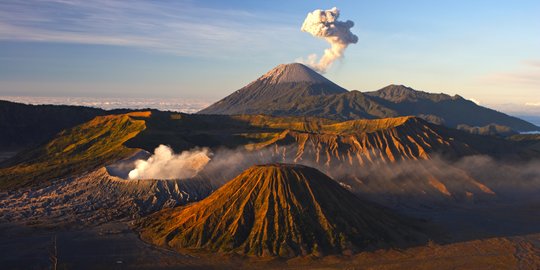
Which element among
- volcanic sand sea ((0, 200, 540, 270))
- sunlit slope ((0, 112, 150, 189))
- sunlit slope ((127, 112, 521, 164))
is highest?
sunlit slope ((127, 112, 521, 164))

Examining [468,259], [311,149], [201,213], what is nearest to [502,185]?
[311,149]

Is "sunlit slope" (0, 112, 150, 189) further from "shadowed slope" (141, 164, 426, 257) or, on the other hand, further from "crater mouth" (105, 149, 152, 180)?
"shadowed slope" (141, 164, 426, 257)

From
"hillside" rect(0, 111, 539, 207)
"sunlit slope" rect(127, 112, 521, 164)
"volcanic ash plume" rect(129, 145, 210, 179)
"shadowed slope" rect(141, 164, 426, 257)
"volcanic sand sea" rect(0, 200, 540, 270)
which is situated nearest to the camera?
"volcanic sand sea" rect(0, 200, 540, 270)

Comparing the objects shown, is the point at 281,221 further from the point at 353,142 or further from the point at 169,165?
the point at 353,142

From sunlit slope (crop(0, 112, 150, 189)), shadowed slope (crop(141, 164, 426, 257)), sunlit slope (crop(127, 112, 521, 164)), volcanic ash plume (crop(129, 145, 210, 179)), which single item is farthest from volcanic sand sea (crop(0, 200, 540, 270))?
sunlit slope (crop(127, 112, 521, 164))

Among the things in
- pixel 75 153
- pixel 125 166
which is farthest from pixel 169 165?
pixel 75 153

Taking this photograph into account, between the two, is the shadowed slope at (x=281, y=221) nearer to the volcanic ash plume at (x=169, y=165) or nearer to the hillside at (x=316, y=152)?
the volcanic ash plume at (x=169, y=165)
